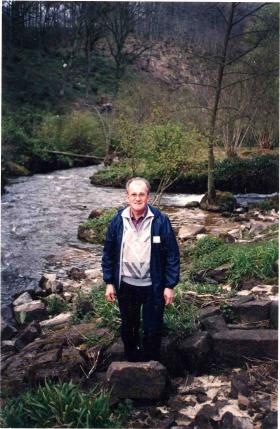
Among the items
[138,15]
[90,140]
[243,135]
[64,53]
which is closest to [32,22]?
[138,15]

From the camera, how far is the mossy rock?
37.4 ft

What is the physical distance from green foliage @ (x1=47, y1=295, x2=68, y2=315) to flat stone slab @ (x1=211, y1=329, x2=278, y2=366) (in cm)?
282

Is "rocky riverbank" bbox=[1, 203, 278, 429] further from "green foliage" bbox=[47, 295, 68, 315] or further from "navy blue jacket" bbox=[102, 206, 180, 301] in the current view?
"navy blue jacket" bbox=[102, 206, 180, 301]

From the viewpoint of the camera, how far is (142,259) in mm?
4098

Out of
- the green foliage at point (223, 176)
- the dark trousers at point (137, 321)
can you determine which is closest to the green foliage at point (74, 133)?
the green foliage at point (223, 176)

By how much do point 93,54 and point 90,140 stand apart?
8.09 metres

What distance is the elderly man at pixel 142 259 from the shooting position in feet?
13.3

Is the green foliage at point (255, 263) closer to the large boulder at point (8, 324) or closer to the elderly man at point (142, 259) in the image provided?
the elderly man at point (142, 259)

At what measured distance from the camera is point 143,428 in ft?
12.7

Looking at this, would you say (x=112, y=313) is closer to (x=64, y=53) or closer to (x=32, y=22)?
(x=32, y=22)

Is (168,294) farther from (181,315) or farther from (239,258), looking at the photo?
(239,258)

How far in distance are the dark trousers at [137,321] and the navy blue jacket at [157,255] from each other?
107 mm

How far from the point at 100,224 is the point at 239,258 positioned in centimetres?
332

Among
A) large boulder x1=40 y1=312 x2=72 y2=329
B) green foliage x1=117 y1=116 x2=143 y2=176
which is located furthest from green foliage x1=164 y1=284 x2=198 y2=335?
green foliage x1=117 y1=116 x2=143 y2=176
